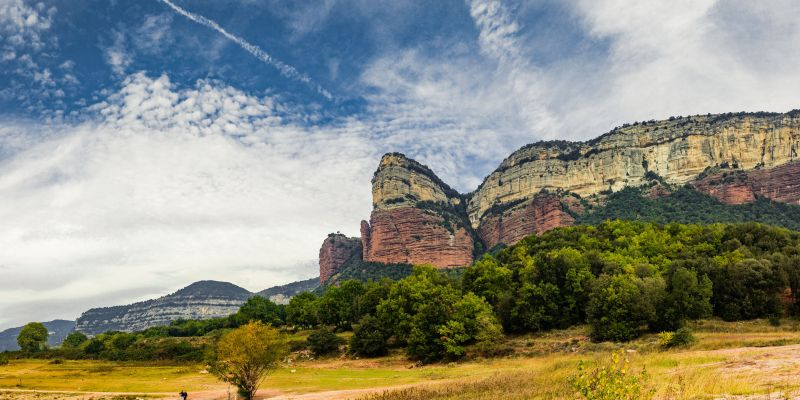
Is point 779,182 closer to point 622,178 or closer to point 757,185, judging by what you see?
point 757,185

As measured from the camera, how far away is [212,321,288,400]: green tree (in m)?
34.6

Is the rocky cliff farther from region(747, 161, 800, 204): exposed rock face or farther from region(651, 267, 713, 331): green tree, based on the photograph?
region(651, 267, 713, 331): green tree

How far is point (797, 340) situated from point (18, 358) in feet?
377

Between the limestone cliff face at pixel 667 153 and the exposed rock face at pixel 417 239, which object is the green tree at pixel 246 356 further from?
the limestone cliff face at pixel 667 153

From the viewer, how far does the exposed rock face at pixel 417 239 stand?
179m

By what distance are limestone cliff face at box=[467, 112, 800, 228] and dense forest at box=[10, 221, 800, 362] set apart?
103 metres

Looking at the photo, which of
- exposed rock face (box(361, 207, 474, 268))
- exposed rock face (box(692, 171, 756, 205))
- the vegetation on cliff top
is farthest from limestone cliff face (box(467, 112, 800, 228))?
exposed rock face (box(361, 207, 474, 268))

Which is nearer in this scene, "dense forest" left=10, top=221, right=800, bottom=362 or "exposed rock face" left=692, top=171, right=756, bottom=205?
"dense forest" left=10, top=221, right=800, bottom=362

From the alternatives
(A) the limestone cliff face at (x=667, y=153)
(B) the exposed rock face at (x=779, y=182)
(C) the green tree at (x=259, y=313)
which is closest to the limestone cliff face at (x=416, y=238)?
(A) the limestone cliff face at (x=667, y=153)

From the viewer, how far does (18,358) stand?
271 ft

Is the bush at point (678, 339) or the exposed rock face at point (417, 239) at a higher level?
the exposed rock face at point (417, 239)

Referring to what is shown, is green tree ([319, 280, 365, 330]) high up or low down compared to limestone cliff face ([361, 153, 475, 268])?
down

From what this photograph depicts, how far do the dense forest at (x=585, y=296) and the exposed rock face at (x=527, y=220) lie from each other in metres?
75.8

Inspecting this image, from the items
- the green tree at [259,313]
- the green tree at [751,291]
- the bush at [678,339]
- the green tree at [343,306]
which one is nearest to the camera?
the bush at [678,339]
